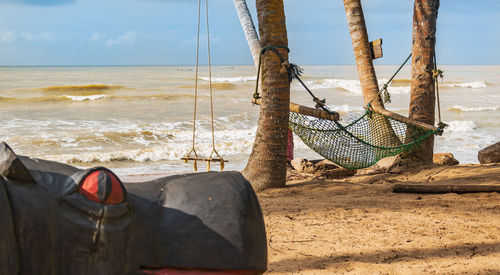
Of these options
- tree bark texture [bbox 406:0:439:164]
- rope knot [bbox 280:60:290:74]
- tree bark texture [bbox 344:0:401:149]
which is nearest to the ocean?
tree bark texture [bbox 344:0:401:149]

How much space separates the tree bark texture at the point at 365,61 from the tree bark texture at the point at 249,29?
4.16 feet

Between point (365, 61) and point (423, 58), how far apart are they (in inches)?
29.2

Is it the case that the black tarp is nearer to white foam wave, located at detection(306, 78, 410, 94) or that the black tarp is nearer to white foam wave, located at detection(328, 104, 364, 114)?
white foam wave, located at detection(328, 104, 364, 114)

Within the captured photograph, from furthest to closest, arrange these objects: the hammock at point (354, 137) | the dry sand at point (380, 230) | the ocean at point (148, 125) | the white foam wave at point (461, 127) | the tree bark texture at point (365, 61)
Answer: the white foam wave at point (461, 127) < the ocean at point (148, 125) < the tree bark texture at point (365, 61) < the hammock at point (354, 137) < the dry sand at point (380, 230)

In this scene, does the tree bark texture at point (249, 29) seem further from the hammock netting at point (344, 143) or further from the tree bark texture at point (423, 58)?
the tree bark texture at point (423, 58)

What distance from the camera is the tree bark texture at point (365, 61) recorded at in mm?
6273

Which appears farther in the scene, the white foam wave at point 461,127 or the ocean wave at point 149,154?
the white foam wave at point 461,127

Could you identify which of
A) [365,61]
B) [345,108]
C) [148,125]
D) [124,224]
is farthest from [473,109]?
[124,224]

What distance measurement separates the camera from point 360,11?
20.8ft

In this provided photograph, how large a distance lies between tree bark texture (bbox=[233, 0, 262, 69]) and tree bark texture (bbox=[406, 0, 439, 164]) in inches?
76.1

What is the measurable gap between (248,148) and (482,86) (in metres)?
26.6

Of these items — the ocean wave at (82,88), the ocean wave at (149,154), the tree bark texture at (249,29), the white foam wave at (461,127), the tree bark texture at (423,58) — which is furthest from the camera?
the ocean wave at (82,88)

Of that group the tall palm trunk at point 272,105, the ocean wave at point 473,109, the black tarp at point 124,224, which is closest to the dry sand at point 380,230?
the tall palm trunk at point 272,105

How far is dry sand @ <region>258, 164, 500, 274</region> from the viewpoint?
2799 millimetres
